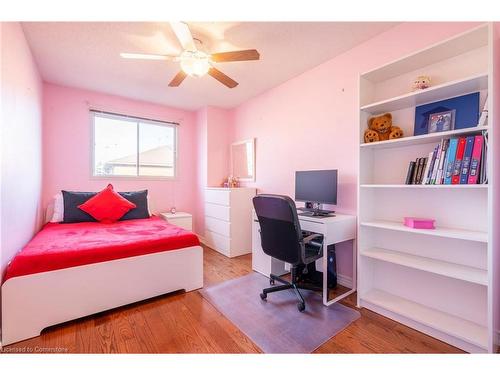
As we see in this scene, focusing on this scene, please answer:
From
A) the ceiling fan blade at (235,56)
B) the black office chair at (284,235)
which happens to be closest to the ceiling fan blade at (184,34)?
the ceiling fan blade at (235,56)

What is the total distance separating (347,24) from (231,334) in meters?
2.69

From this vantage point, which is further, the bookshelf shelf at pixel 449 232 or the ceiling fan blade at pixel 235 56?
the ceiling fan blade at pixel 235 56

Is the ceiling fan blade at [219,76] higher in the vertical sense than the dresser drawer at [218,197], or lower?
higher

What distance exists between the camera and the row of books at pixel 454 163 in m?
1.41

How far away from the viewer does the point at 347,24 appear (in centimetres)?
193

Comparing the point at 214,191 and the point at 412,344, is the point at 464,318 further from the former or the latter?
the point at 214,191

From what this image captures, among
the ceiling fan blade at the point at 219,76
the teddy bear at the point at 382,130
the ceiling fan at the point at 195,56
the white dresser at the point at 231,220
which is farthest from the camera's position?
the white dresser at the point at 231,220

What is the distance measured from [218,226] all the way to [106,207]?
1.56 meters

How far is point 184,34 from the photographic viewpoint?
65.0 inches

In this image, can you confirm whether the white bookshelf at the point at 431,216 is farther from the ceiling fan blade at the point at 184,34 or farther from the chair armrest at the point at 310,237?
the ceiling fan blade at the point at 184,34

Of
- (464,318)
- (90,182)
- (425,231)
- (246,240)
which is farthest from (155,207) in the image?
(464,318)

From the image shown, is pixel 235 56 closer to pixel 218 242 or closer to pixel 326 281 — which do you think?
pixel 326 281

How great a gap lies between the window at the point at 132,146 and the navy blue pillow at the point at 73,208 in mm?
564

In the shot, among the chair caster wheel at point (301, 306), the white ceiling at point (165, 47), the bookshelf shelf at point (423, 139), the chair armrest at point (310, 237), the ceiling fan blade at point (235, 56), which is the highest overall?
the white ceiling at point (165, 47)
